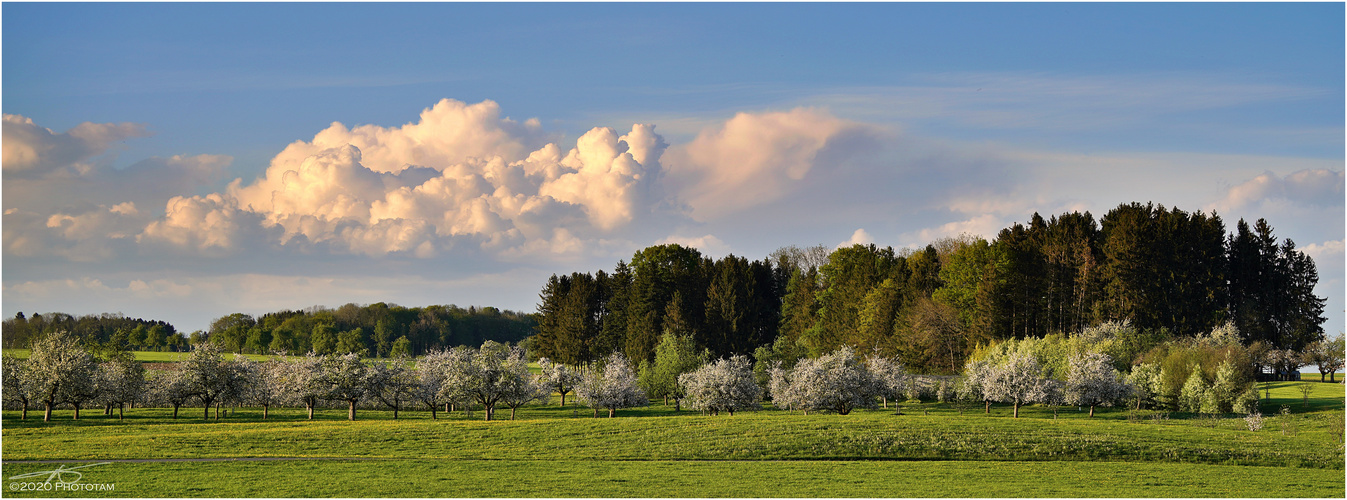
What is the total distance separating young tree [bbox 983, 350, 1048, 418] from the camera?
227 ft

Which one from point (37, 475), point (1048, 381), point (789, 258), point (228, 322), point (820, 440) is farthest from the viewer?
point (228, 322)

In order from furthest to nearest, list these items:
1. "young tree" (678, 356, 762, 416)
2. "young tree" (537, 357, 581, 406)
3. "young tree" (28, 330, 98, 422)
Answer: "young tree" (537, 357, 581, 406) < "young tree" (678, 356, 762, 416) < "young tree" (28, 330, 98, 422)

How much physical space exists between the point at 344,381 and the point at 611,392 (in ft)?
65.8

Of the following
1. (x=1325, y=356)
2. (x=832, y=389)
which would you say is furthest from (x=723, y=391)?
(x=1325, y=356)

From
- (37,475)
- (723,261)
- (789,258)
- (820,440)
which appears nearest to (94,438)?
(37,475)

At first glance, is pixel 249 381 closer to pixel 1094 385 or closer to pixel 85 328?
pixel 1094 385

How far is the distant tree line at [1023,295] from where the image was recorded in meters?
89.0

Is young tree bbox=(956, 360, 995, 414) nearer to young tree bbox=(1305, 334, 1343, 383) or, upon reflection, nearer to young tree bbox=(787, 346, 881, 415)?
young tree bbox=(787, 346, 881, 415)

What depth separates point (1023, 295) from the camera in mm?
91062

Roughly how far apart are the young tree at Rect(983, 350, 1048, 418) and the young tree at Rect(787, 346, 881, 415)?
8.78 m

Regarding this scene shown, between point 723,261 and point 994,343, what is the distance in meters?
37.5

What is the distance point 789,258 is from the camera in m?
132

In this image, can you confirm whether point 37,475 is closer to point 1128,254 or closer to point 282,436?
point 282,436

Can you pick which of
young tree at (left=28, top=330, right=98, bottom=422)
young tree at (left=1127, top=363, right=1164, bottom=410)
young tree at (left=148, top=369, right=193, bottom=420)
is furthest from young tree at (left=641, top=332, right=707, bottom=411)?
young tree at (left=28, top=330, right=98, bottom=422)
